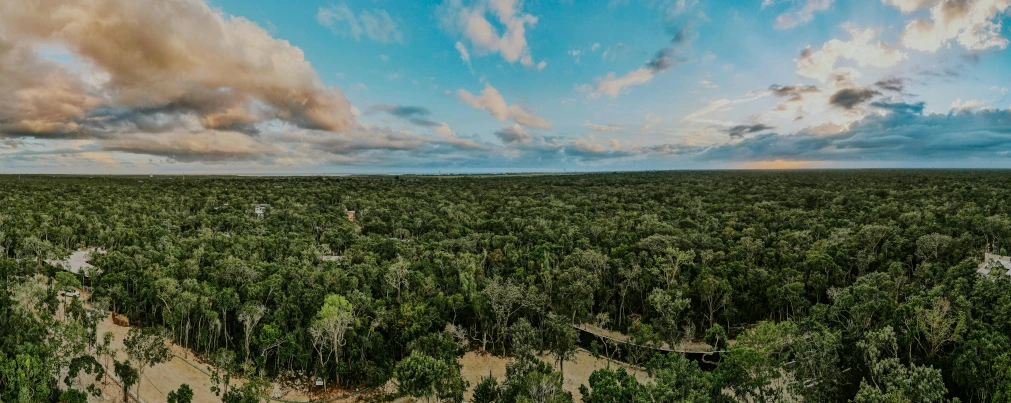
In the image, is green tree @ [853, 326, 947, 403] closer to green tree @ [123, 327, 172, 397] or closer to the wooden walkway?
the wooden walkway

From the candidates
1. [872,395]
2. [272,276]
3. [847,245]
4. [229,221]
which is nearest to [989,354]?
[872,395]

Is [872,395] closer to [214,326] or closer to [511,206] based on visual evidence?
[214,326]

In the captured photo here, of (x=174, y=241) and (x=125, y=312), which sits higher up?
(x=174, y=241)

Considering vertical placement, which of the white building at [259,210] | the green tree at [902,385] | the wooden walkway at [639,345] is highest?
the white building at [259,210]

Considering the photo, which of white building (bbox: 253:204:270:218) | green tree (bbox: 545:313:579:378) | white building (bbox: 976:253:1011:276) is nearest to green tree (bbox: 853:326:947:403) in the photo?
green tree (bbox: 545:313:579:378)

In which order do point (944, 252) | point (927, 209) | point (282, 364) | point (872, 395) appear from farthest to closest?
1. point (927, 209)
2. point (944, 252)
3. point (282, 364)
4. point (872, 395)

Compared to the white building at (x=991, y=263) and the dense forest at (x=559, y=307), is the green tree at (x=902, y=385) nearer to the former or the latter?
the dense forest at (x=559, y=307)

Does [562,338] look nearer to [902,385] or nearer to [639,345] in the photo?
[639,345]

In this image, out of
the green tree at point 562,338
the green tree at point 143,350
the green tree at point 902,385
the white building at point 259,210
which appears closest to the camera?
the green tree at point 902,385

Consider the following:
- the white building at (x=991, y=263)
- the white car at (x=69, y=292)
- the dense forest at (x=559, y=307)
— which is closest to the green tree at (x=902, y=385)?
the dense forest at (x=559, y=307)
